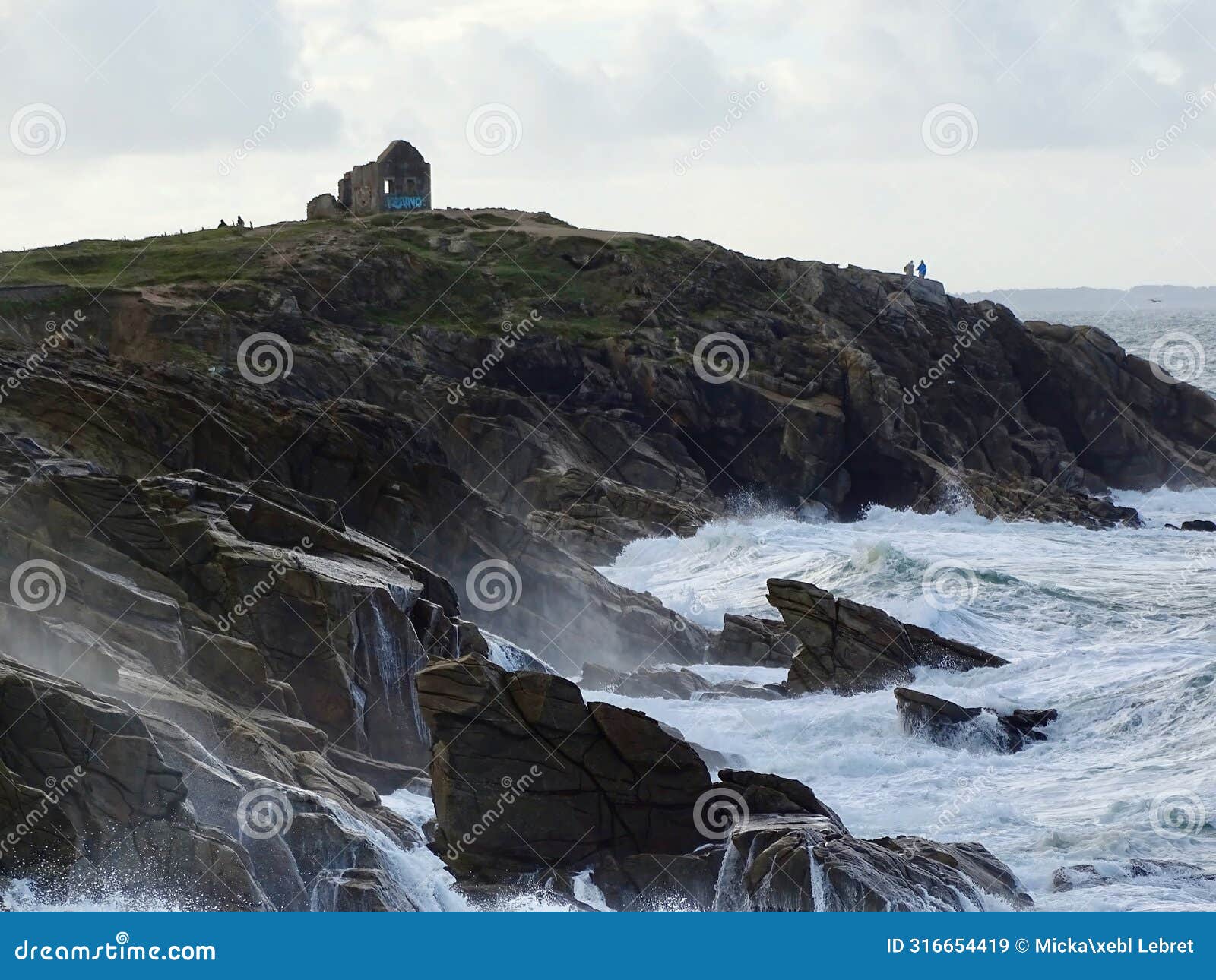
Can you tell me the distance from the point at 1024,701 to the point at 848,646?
371cm

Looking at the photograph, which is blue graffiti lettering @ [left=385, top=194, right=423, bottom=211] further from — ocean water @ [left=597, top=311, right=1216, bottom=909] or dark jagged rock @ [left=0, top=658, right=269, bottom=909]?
dark jagged rock @ [left=0, top=658, right=269, bottom=909]

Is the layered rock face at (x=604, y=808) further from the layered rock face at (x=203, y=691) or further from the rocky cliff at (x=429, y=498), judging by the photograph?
the layered rock face at (x=203, y=691)

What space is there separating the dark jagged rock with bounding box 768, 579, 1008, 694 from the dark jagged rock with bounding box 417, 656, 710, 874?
1154 centimetres

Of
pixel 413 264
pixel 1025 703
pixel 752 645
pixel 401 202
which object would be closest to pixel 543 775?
pixel 1025 703

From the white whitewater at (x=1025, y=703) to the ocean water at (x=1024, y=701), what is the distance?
0.05 metres

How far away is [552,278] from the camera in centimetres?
7619

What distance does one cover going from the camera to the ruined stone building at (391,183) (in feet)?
298

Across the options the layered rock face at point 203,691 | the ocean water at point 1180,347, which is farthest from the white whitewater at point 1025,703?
the ocean water at point 1180,347

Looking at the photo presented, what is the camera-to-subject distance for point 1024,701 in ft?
104

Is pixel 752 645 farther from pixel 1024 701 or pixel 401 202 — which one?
pixel 401 202

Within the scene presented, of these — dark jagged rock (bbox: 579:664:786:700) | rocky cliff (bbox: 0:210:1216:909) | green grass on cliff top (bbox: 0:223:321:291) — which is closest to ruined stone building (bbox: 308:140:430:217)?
rocky cliff (bbox: 0:210:1216:909)

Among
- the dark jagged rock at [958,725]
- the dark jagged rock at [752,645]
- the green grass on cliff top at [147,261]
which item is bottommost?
the dark jagged rock at [958,725]

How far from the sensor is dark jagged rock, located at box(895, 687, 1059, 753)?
29203 millimetres

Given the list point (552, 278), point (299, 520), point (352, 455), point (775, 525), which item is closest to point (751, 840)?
point (299, 520)
